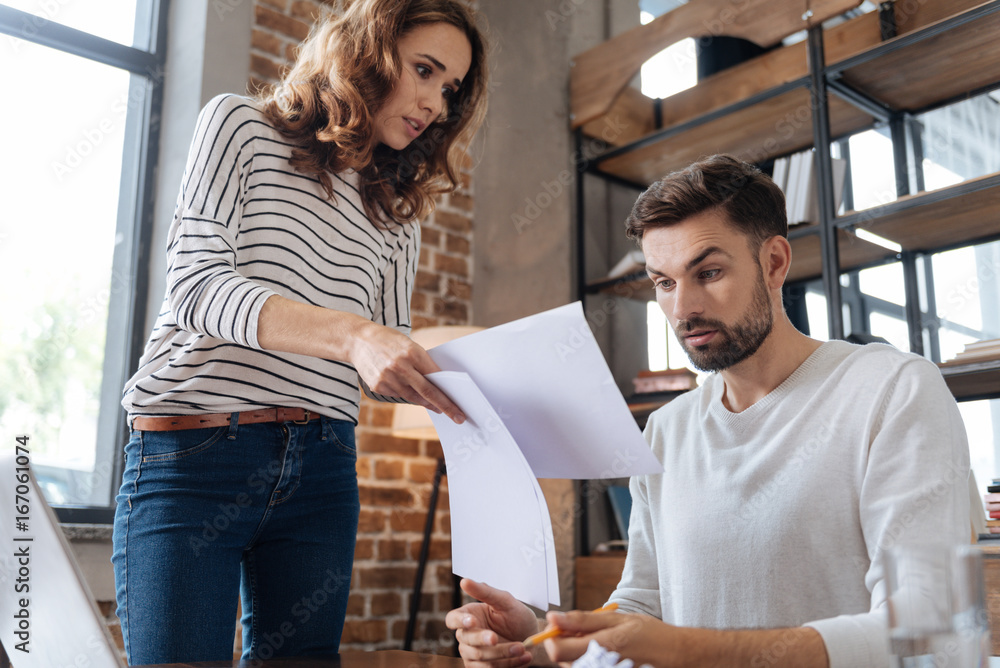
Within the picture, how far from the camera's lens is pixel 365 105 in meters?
1.27

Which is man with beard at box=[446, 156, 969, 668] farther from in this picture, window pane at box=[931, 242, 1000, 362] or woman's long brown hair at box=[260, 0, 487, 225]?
window pane at box=[931, 242, 1000, 362]

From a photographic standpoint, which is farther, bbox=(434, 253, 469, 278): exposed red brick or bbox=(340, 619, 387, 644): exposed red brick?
bbox=(434, 253, 469, 278): exposed red brick

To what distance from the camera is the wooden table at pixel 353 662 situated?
2.79ft

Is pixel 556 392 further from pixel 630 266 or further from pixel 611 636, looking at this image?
pixel 630 266

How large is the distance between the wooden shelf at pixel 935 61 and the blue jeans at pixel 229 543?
86.9 inches

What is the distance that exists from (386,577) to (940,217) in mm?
2046

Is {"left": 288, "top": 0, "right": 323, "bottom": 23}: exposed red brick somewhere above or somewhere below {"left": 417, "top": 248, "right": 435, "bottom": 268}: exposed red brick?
above

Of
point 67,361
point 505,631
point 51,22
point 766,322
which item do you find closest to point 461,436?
point 505,631

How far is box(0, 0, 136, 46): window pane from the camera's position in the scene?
8.22ft

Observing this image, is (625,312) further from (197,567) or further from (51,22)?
(197,567)

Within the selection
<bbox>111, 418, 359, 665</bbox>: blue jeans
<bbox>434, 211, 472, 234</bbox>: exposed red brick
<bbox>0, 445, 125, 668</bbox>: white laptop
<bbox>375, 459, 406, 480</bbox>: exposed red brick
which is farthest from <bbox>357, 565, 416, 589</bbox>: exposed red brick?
<bbox>0, 445, 125, 668</bbox>: white laptop

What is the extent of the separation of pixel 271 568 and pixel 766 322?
29.4 inches

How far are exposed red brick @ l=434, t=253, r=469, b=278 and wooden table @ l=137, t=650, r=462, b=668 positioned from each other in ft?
7.20

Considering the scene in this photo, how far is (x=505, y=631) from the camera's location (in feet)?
3.03
